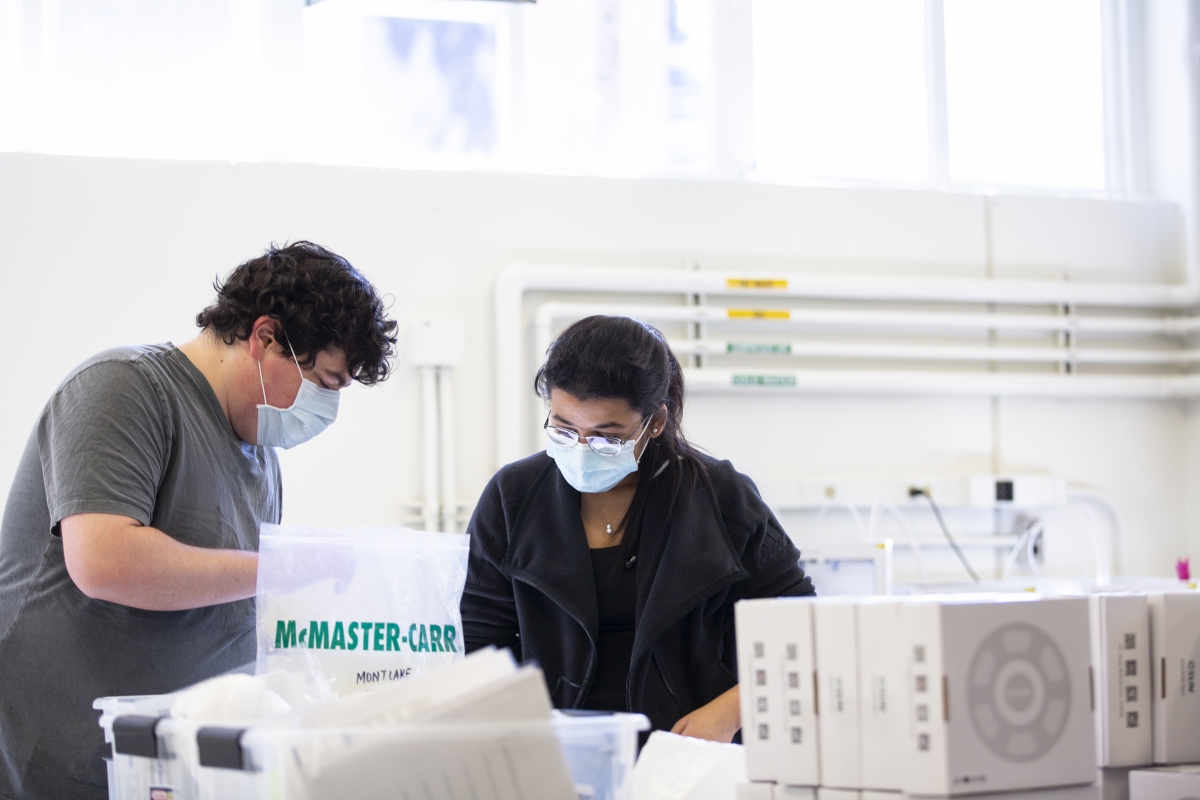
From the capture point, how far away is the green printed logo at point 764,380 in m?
2.88

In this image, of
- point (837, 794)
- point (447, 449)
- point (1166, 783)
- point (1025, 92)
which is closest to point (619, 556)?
point (837, 794)

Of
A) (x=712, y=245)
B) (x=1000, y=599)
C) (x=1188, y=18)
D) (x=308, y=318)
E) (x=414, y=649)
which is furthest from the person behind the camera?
(x=1188, y=18)

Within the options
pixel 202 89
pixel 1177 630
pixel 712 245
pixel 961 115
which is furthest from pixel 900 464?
pixel 202 89

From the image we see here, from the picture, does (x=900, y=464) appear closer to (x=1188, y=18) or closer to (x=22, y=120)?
(x=1188, y=18)

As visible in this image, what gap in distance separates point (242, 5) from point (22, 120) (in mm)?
672

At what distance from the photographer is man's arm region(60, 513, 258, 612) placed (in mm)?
1127

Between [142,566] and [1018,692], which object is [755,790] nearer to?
[1018,692]

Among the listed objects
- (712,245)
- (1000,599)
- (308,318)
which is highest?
(712,245)

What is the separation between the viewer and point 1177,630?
96 centimetres

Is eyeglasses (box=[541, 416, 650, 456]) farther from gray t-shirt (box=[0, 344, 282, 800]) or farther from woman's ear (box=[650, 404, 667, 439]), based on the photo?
gray t-shirt (box=[0, 344, 282, 800])

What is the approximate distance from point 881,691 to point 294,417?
2.99 ft

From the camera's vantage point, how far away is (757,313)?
2.92 metres

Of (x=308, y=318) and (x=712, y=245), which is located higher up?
(x=712, y=245)

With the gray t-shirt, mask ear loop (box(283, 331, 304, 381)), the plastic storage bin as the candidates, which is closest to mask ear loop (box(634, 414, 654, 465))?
mask ear loop (box(283, 331, 304, 381))
